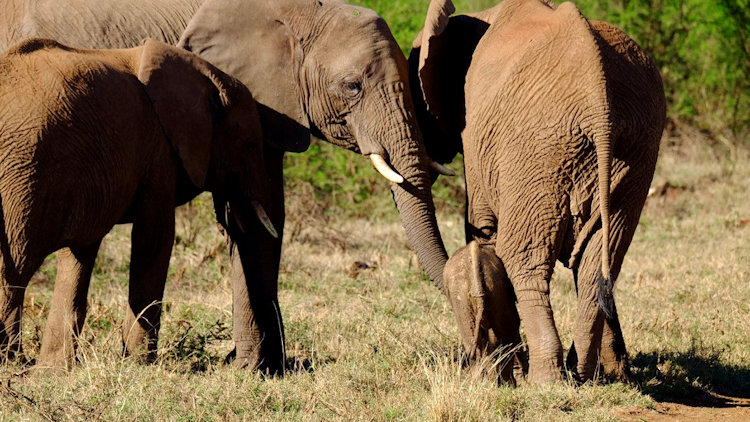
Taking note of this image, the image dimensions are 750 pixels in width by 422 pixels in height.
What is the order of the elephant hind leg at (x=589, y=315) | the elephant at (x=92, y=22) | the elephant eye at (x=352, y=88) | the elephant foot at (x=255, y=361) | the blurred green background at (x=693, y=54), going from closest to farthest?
the elephant hind leg at (x=589, y=315) < the elephant foot at (x=255, y=361) < the elephant eye at (x=352, y=88) < the elephant at (x=92, y=22) < the blurred green background at (x=693, y=54)

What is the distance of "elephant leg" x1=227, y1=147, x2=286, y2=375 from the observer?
703 centimetres

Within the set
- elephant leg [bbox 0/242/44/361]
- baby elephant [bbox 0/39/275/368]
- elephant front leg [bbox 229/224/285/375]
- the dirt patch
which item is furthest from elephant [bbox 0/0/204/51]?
the dirt patch

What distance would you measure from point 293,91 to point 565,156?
208 centimetres

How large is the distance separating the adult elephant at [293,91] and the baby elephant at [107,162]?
14.5 inches

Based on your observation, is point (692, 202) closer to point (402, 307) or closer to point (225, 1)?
point (402, 307)

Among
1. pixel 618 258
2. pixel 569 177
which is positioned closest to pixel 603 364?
pixel 618 258

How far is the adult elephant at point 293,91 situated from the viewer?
6.98m

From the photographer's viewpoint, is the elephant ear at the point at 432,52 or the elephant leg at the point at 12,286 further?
the elephant ear at the point at 432,52

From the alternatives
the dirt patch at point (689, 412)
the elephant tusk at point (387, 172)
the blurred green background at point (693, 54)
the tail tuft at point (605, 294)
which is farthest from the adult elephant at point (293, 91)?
the blurred green background at point (693, 54)

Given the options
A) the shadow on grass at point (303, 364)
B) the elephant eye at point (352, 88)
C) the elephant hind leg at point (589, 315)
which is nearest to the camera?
the elephant hind leg at point (589, 315)

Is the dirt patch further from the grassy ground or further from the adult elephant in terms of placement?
the adult elephant

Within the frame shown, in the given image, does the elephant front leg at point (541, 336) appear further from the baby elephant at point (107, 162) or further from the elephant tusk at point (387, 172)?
the baby elephant at point (107, 162)

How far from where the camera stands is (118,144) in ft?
20.4

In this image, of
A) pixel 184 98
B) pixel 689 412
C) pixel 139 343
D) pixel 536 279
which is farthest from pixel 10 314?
pixel 689 412
